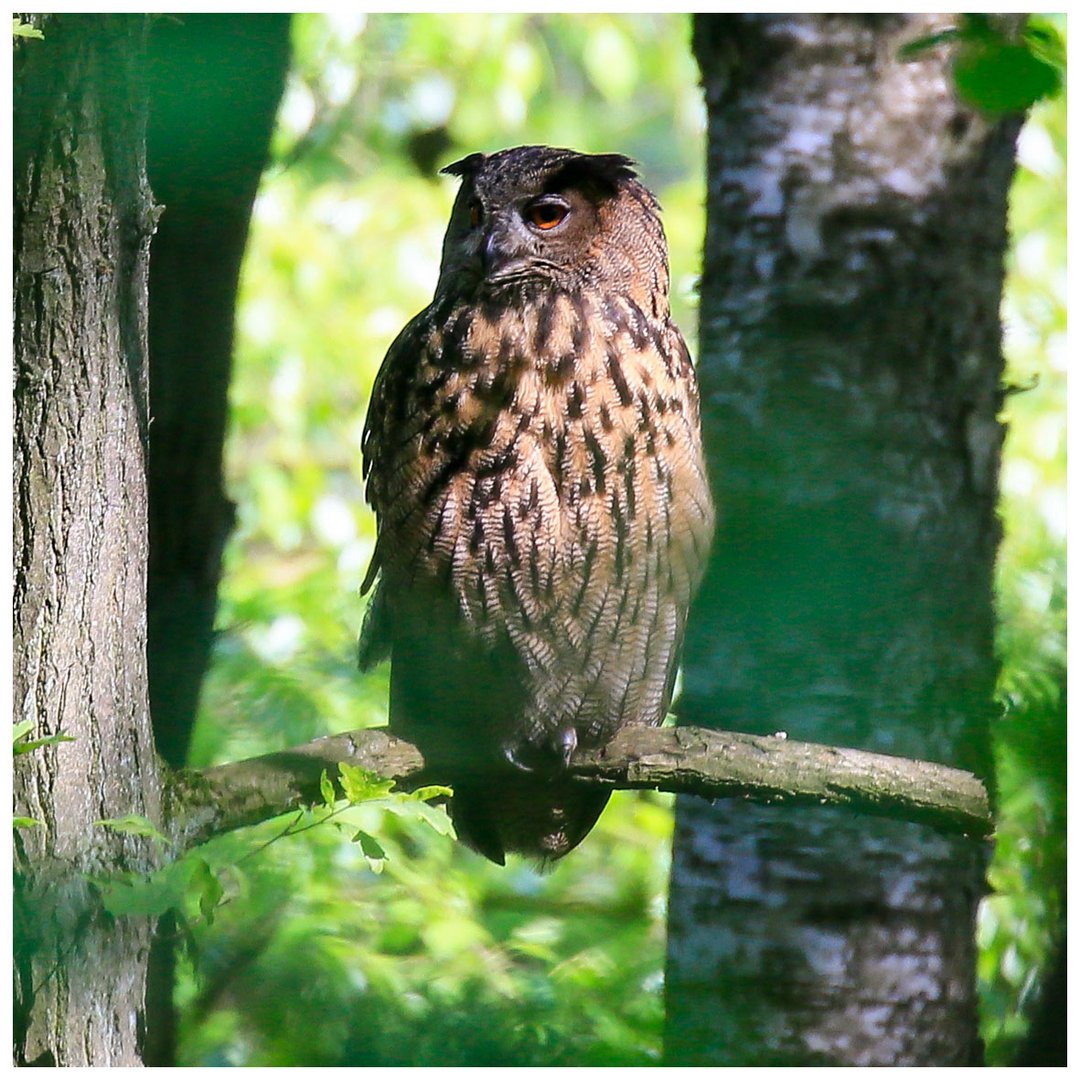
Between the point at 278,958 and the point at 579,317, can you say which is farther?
the point at 278,958

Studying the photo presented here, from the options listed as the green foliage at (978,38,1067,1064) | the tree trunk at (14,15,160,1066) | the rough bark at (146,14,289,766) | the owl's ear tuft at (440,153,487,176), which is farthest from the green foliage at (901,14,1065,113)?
the rough bark at (146,14,289,766)

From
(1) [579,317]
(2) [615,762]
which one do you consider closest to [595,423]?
(1) [579,317]

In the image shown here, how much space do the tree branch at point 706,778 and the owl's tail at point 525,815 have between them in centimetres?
51

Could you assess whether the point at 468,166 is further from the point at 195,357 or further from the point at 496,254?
the point at 195,357

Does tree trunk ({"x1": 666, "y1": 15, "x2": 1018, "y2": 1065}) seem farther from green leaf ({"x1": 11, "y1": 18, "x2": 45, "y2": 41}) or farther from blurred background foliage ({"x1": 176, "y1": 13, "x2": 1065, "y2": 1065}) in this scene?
green leaf ({"x1": 11, "y1": 18, "x2": 45, "y2": 41})

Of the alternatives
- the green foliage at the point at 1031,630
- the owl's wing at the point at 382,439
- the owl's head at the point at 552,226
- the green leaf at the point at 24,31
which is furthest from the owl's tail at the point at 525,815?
the green leaf at the point at 24,31

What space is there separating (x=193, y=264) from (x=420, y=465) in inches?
23.7

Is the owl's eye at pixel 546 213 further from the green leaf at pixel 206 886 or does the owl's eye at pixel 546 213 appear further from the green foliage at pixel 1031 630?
the green leaf at pixel 206 886

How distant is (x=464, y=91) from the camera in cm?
476

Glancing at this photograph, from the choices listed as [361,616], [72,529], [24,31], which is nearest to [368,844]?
[72,529]

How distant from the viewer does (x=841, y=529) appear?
2297 millimetres

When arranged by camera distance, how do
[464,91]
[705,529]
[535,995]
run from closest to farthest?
1. [705,529]
2. [535,995]
3. [464,91]

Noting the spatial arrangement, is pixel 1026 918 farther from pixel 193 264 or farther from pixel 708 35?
pixel 193 264

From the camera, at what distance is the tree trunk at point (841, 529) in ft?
7.47
